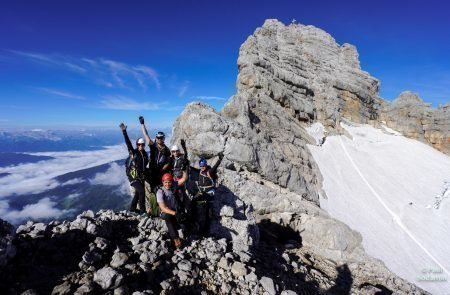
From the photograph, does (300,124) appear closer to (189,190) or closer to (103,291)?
(189,190)

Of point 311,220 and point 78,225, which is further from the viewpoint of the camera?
point 311,220

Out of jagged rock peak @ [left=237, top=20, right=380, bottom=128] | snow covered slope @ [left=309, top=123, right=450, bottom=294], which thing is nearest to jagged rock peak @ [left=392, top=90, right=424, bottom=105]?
jagged rock peak @ [left=237, top=20, right=380, bottom=128]

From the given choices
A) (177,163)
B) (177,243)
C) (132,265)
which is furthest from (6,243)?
(177,163)

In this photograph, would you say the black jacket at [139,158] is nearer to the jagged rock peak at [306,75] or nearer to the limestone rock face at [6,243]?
the limestone rock face at [6,243]

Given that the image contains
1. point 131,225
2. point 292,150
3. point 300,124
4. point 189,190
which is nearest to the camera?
point 131,225

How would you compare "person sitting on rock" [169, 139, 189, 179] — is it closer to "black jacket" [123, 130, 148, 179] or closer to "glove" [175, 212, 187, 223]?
"black jacket" [123, 130, 148, 179]

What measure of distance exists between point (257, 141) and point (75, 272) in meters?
20.3

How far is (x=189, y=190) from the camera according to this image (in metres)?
15.7

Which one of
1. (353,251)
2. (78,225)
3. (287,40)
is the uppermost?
(287,40)

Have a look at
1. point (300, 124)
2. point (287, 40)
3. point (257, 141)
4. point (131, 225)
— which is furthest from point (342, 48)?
point (131, 225)

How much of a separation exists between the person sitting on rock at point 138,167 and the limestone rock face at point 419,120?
6019 centimetres

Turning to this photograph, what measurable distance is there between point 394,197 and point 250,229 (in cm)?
3115

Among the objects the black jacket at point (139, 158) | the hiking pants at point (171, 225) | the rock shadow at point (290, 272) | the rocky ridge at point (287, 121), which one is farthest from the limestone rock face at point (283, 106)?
the hiking pants at point (171, 225)

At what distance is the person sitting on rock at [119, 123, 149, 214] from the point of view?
13.0m
